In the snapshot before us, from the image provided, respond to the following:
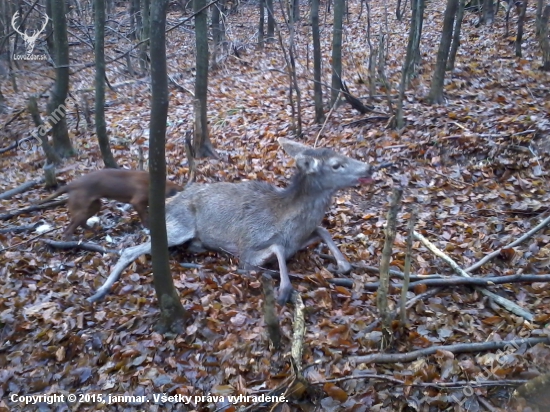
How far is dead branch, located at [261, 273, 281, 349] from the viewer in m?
4.36

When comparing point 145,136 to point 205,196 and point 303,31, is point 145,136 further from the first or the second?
point 303,31

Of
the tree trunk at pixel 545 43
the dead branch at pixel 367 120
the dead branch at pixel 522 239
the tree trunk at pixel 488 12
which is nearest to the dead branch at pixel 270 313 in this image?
the dead branch at pixel 522 239

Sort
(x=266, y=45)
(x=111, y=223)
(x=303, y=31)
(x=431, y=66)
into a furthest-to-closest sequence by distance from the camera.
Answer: (x=303, y=31), (x=266, y=45), (x=431, y=66), (x=111, y=223)

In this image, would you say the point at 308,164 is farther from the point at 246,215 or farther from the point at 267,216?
the point at 246,215

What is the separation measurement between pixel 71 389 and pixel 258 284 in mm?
2313

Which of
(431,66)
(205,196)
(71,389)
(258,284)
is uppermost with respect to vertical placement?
(431,66)

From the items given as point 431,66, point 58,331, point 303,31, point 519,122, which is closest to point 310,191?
point 58,331

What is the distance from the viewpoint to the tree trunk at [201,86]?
10062 millimetres

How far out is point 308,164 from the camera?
6.39 m

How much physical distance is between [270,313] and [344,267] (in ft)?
5.87

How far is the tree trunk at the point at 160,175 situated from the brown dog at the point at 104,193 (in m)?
2.45

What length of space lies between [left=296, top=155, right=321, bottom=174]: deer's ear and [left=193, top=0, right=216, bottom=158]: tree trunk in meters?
4.17

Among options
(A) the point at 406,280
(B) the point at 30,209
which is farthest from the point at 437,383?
(B) the point at 30,209

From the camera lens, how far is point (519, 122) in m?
8.64
